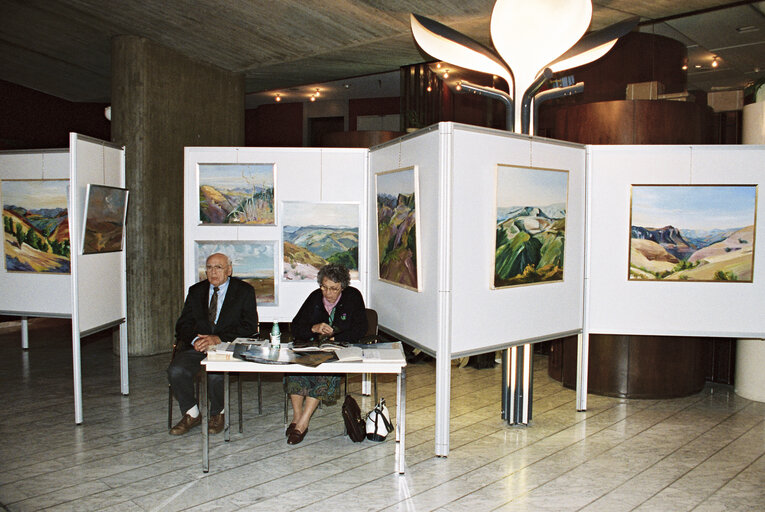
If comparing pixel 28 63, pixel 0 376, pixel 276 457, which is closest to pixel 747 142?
pixel 276 457

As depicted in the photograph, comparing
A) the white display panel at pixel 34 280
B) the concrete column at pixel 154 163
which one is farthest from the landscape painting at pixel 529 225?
the concrete column at pixel 154 163

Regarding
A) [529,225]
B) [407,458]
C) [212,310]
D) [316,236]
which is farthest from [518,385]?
[212,310]

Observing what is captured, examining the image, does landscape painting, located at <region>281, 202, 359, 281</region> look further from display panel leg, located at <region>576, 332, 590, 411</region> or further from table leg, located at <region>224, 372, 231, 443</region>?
display panel leg, located at <region>576, 332, 590, 411</region>

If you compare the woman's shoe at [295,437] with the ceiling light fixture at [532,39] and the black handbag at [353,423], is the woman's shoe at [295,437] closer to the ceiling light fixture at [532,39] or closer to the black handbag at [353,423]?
the black handbag at [353,423]

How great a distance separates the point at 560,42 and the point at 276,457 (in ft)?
14.2

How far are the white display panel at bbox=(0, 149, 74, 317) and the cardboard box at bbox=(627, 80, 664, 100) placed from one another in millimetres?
5556

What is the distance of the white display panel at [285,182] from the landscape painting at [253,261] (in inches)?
2.0

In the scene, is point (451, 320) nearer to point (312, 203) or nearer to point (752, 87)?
point (312, 203)

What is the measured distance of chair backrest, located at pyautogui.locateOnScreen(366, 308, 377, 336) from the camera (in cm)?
575

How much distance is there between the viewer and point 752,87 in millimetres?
6707

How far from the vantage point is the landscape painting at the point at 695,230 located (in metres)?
5.78

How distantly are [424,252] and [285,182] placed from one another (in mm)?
1960

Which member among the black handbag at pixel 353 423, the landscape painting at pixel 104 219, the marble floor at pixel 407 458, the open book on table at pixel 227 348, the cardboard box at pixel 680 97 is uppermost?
the cardboard box at pixel 680 97

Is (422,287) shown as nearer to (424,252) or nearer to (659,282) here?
(424,252)
